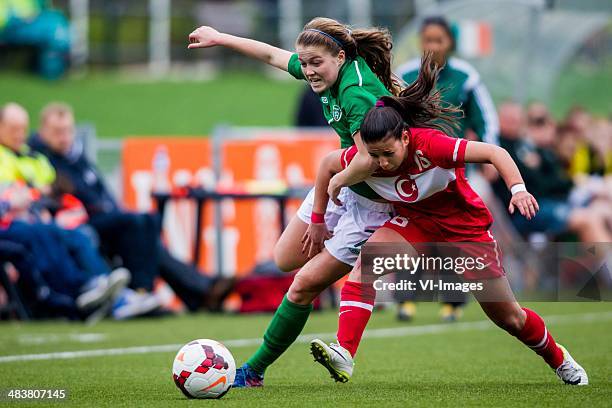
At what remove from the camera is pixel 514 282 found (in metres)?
7.13

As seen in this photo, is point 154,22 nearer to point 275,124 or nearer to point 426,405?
point 275,124

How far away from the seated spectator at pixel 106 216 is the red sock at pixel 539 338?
547cm

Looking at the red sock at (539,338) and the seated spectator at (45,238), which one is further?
the seated spectator at (45,238)

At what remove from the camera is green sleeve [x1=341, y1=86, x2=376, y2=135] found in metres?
5.81

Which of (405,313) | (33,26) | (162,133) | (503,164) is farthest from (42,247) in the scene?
(33,26)

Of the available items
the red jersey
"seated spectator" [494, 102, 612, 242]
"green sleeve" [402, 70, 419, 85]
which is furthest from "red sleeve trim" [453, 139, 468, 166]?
"seated spectator" [494, 102, 612, 242]

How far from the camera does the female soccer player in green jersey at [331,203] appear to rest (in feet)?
19.6

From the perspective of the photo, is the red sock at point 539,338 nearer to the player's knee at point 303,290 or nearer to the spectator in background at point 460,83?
the player's knee at point 303,290

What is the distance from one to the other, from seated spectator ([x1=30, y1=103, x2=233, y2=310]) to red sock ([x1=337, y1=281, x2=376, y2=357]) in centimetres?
521

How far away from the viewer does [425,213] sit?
6.01 m

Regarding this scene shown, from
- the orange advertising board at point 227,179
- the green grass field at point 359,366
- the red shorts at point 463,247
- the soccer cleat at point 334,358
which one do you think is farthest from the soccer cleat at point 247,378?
the orange advertising board at point 227,179

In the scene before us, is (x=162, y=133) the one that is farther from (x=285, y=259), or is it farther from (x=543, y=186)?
(x=285, y=259)

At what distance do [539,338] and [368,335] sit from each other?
3.40 m

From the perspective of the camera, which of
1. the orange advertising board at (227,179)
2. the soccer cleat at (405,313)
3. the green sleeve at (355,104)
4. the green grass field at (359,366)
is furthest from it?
the orange advertising board at (227,179)
